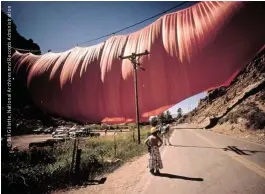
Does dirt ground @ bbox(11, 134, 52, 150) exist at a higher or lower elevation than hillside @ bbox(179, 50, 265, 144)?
lower

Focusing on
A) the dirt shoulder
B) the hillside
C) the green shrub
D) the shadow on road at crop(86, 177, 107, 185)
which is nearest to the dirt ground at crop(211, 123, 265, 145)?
the hillside

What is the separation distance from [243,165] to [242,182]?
1.97 m

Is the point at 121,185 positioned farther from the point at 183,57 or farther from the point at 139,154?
the point at 183,57

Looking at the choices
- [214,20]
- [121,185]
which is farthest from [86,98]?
[121,185]

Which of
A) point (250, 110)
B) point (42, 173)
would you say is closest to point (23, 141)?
point (42, 173)

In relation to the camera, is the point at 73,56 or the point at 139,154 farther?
the point at 73,56

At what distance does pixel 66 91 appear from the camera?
1917 cm

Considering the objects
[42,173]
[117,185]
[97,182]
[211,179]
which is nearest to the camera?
[211,179]

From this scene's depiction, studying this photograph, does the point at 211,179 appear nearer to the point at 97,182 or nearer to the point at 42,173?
the point at 97,182

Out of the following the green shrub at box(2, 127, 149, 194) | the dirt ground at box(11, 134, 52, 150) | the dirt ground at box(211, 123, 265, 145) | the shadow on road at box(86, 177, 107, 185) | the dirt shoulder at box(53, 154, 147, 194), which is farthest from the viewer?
the dirt ground at box(11, 134, 52, 150)

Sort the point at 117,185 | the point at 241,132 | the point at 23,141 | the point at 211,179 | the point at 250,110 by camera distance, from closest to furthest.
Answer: the point at 211,179
the point at 117,185
the point at 241,132
the point at 23,141
the point at 250,110

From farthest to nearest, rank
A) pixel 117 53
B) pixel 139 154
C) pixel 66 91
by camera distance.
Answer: pixel 66 91 → pixel 117 53 → pixel 139 154

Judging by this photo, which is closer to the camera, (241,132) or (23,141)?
(241,132)

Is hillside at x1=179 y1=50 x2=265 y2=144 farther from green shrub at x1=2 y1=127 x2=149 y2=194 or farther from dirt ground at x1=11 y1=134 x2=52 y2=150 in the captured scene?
dirt ground at x1=11 y1=134 x2=52 y2=150
